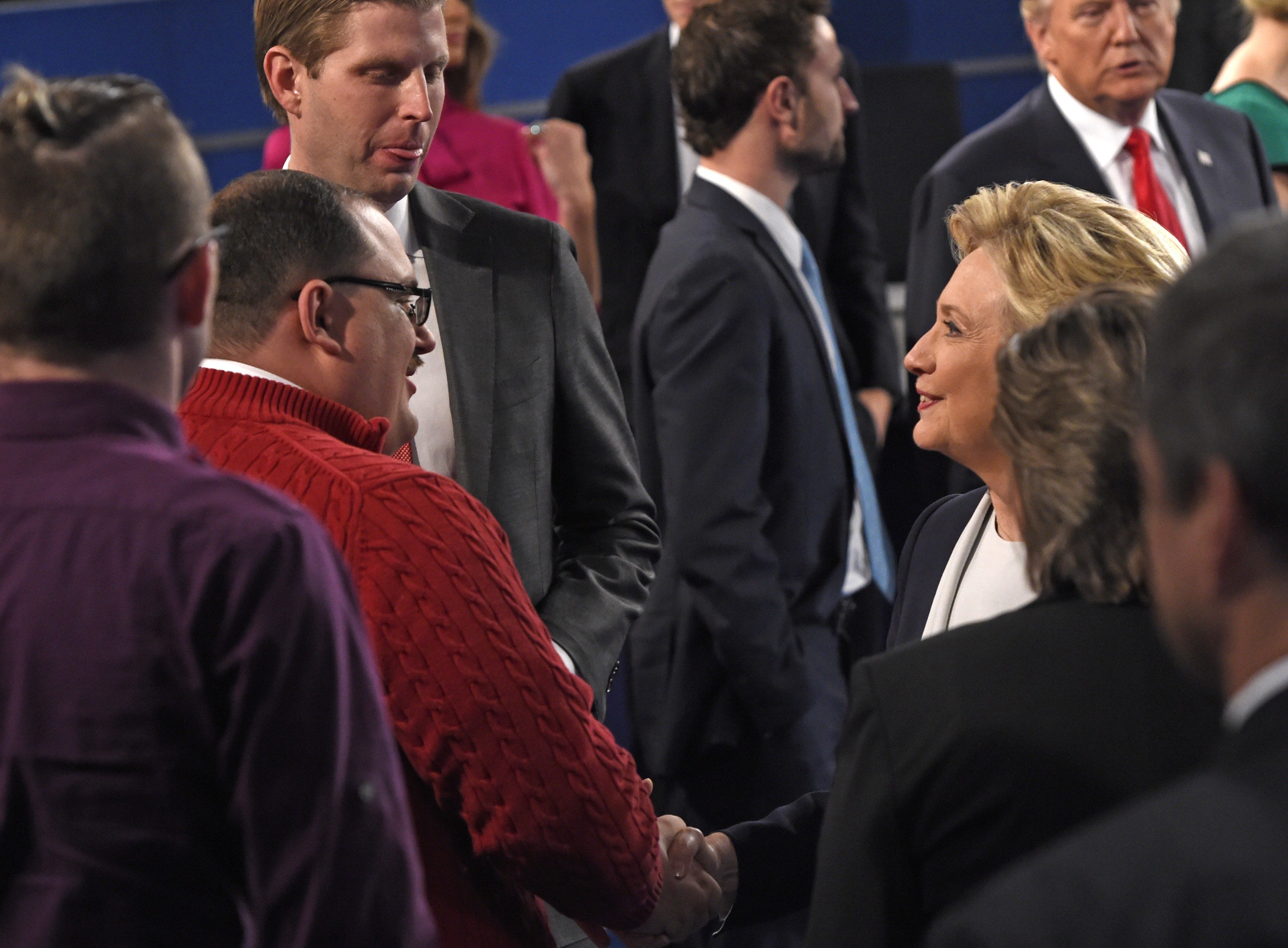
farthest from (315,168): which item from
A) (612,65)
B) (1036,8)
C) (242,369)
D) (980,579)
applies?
(612,65)

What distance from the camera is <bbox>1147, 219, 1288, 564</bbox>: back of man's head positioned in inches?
35.9

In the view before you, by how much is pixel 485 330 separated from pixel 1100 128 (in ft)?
6.25

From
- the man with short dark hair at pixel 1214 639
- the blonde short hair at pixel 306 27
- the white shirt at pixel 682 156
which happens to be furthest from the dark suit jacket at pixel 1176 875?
the white shirt at pixel 682 156

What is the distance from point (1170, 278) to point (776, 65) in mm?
1752

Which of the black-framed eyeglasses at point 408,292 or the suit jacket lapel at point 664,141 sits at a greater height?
the black-framed eyeglasses at point 408,292

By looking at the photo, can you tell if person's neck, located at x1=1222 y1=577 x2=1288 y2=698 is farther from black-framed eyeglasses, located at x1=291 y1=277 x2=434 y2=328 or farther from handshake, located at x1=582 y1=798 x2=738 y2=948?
black-framed eyeglasses, located at x1=291 y1=277 x2=434 y2=328

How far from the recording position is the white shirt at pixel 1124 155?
11.7ft

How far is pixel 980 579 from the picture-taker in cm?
193

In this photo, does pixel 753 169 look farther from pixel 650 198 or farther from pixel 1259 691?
pixel 1259 691

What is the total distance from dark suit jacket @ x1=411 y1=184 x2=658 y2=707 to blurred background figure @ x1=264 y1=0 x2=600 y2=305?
5.12 feet

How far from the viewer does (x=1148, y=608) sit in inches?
50.4

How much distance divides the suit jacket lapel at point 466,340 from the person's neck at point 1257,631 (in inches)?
52.4

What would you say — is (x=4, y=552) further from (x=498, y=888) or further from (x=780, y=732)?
(x=780, y=732)

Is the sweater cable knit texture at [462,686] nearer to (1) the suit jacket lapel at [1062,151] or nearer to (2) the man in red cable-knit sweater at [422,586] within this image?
(2) the man in red cable-knit sweater at [422,586]
